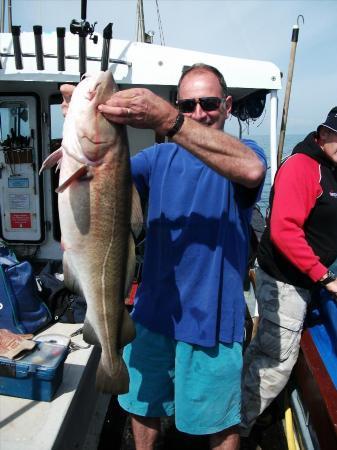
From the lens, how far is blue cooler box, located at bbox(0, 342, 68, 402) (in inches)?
95.7

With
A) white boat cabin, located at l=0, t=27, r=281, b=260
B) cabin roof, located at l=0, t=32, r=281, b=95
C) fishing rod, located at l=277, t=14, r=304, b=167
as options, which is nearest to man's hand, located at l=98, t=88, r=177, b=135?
white boat cabin, located at l=0, t=27, r=281, b=260

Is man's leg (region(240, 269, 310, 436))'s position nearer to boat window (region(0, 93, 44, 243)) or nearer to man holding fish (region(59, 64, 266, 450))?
man holding fish (region(59, 64, 266, 450))

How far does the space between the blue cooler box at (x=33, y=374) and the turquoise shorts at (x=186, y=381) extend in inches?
21.3

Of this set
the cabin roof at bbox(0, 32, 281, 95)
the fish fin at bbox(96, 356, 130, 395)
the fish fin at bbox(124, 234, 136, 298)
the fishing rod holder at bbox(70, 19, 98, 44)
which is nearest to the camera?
the fish fin at bbox(124, 234, 136, 298)

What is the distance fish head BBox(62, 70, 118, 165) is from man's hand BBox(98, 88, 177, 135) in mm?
36

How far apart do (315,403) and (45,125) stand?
4.72 meters

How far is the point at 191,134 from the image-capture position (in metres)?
1.59

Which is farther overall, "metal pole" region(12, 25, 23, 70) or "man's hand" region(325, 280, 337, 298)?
"metal pole" region(12, 25, 23, 70)

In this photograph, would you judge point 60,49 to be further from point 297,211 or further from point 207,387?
point 207,387

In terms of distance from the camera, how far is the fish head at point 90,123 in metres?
1.51

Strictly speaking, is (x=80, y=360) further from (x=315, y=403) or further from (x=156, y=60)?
(x=156, y=60)

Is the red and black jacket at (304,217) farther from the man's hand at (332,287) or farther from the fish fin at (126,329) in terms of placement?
the fish fin at (126,329)

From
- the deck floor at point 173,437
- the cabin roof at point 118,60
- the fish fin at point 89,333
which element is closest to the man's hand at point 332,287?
the deck floor at point 173,437

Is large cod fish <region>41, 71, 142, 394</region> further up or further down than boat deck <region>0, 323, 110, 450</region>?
further up
